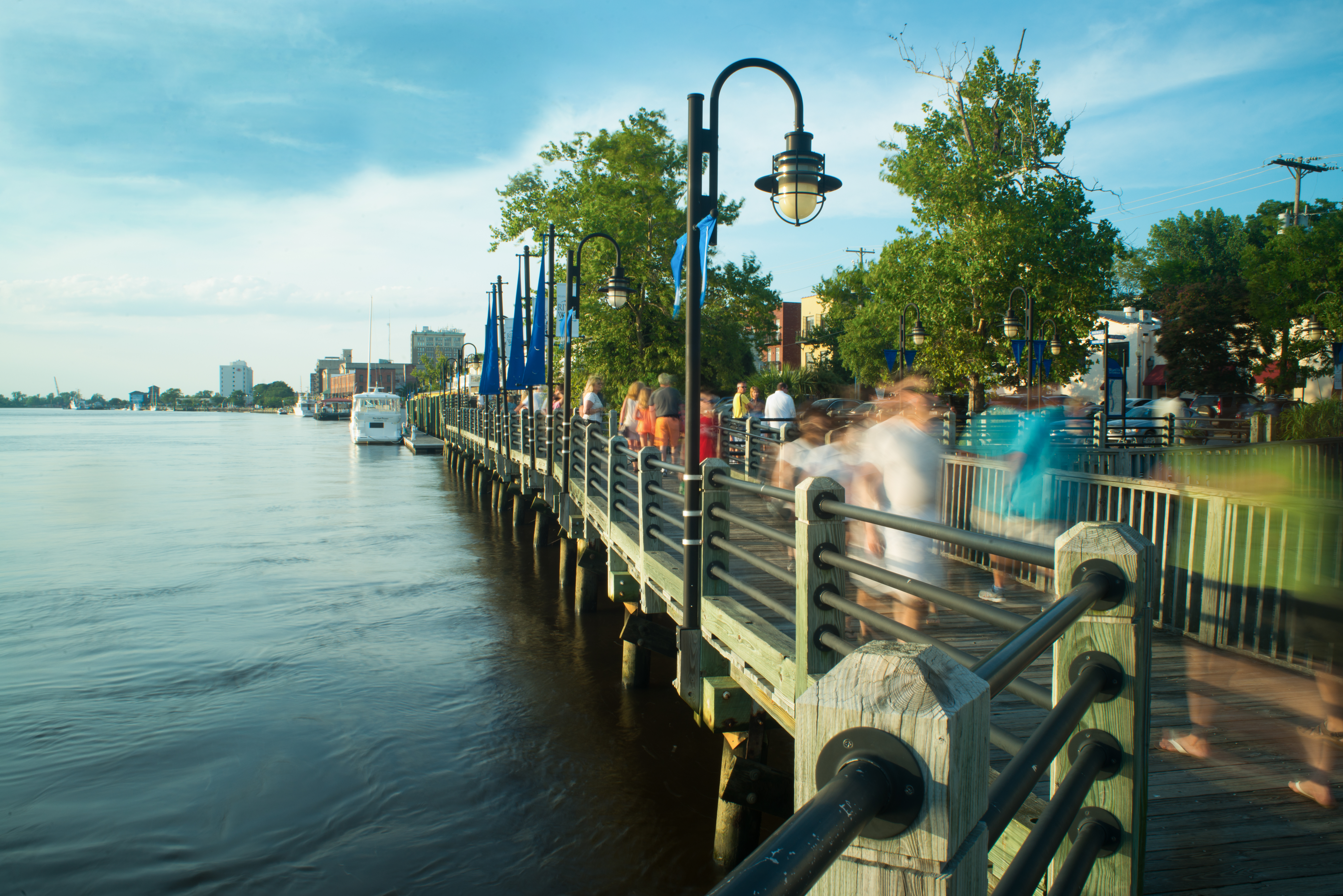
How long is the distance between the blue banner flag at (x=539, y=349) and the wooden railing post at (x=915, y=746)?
19402 mm

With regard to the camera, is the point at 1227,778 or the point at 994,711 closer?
the point at 1227,778

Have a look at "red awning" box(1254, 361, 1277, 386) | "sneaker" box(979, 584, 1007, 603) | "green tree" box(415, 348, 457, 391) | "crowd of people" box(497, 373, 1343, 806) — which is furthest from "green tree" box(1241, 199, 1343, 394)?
"green tree" box(415, 348, 457, 391)

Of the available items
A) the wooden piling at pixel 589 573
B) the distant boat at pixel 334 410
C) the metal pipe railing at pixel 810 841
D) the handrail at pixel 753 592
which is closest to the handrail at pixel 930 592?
the handrail at pixel 753 592

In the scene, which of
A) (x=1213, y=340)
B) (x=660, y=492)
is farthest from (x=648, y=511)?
(x=1213, y=340)

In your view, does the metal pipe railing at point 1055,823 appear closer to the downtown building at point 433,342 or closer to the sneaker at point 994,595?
the sneaker at point 994,595

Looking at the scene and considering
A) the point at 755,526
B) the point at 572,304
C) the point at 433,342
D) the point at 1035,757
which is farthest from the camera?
the point at 433,342

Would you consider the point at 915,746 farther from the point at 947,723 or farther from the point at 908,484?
the point at 908,484

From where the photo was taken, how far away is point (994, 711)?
4.31 metres

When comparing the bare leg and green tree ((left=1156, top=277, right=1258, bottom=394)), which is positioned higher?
green tree ((left=1156, top=277, right=1258, bottom=394))

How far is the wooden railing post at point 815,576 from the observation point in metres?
3.73

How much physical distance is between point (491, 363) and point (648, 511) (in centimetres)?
2077

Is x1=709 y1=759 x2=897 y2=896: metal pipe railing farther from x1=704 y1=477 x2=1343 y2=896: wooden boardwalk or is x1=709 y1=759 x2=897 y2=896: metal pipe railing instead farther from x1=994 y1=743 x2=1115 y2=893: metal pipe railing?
x1=704 y1=477 x2=1343 y2=896: wooden boardwalk

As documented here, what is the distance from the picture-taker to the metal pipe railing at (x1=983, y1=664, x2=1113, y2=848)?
1.36 meters

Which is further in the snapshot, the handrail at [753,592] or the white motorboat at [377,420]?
the white motorboat at [377,420]
